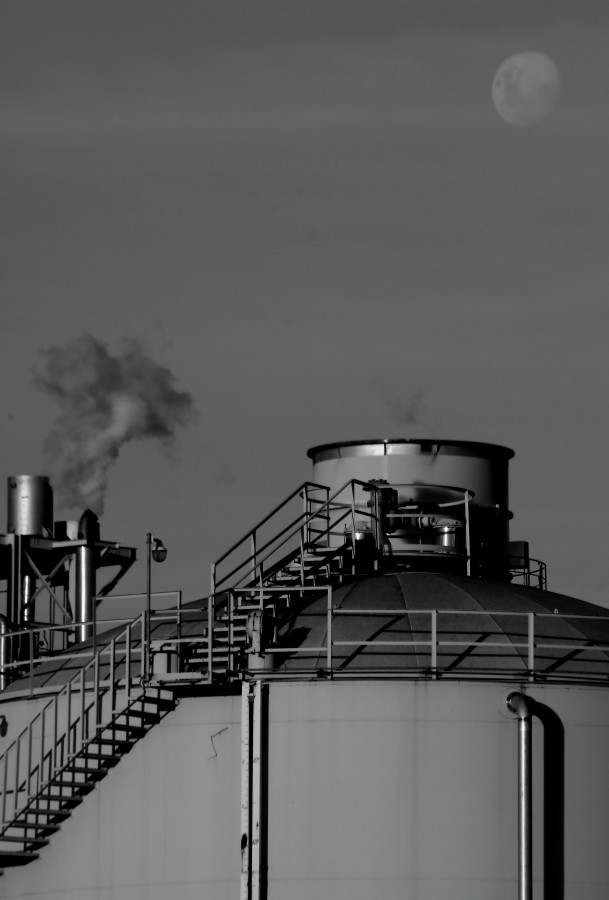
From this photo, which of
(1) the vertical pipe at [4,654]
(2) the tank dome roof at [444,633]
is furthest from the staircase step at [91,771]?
(1) the vertical pipe at [4,654]

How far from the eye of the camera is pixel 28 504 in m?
49.6

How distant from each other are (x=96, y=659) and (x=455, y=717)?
6.66m

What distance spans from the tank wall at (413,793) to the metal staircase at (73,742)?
8.82 feet

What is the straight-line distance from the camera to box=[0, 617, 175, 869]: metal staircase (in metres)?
35.1

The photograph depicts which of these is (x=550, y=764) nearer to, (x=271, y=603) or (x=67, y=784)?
(x=271, y=603)

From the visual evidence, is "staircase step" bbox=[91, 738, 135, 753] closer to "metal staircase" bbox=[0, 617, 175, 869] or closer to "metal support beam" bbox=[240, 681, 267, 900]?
"metal staircase" bbox=[0, 617, 175, 869]

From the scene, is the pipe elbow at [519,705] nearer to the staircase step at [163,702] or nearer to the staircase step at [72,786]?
the staircase step at [163,702]

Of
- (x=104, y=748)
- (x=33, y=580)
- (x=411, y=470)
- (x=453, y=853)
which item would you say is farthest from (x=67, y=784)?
(x=33, y=580)

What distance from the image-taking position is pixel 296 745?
3425cm

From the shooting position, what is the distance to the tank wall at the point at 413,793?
110 ft

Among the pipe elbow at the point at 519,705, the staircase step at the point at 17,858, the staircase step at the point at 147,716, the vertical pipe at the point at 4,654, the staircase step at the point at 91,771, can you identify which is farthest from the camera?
the vertical pipe at the point at 4,654

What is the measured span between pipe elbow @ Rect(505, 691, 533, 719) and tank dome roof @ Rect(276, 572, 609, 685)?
0.49 meters

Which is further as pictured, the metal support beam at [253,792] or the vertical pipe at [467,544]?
the vertical pipe at [467,544]

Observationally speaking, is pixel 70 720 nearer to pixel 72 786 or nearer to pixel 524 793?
pixel 72 786
